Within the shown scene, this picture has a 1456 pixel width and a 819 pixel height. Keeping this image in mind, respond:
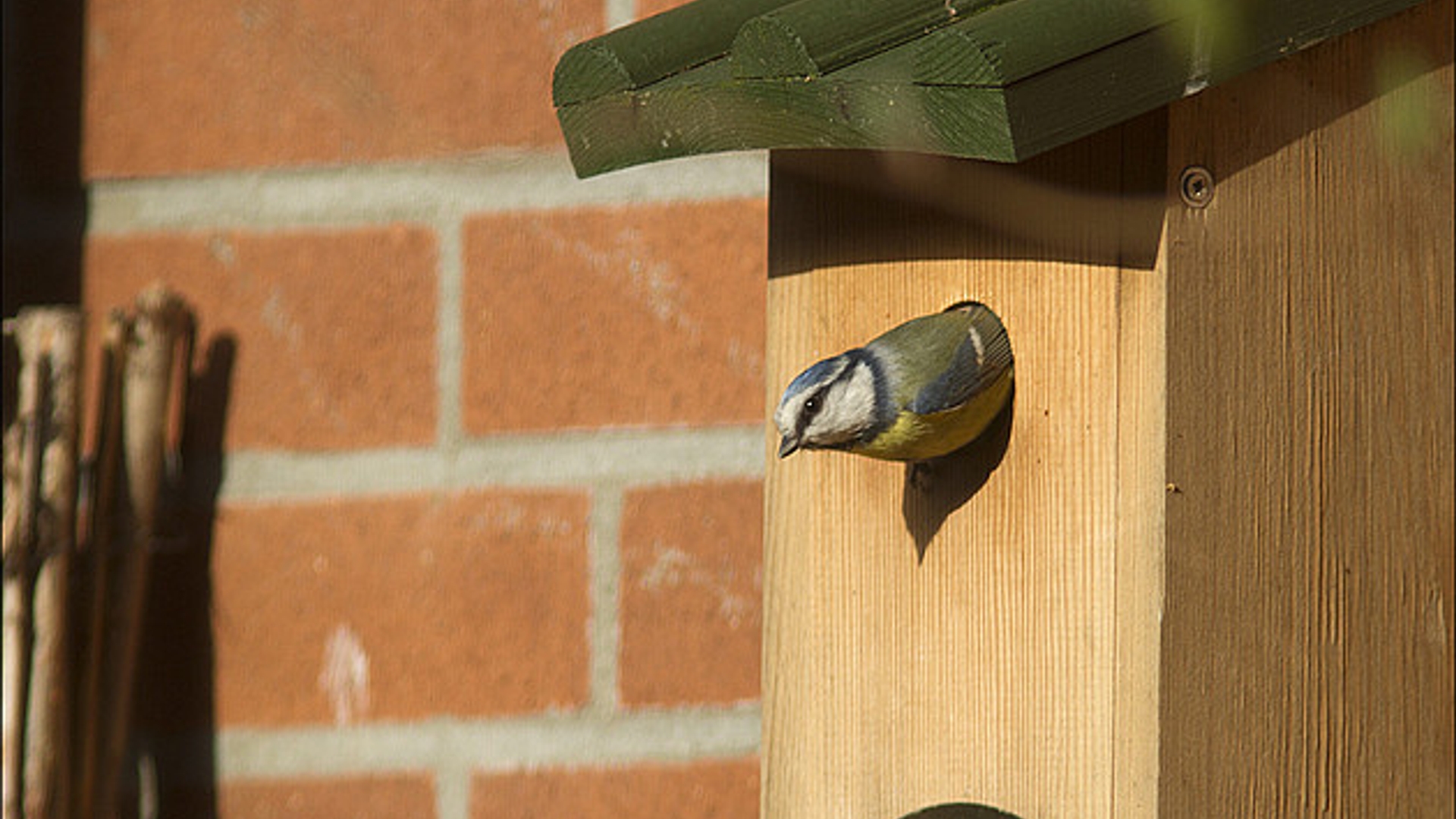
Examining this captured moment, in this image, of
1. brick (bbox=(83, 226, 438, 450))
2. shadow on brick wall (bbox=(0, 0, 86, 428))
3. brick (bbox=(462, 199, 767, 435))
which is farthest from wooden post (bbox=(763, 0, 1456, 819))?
shadow on brick wall (bbox=(0, 0, 86, 428))

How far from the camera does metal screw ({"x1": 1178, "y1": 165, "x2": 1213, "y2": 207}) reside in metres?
0.62

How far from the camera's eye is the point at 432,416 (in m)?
0.96

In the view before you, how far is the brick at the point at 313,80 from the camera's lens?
960mm

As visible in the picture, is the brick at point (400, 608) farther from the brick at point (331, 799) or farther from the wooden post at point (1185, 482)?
the wooden post at point (1185, 482)

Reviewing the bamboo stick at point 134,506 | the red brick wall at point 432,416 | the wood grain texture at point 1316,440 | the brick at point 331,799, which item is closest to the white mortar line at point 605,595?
the red brick wall at point 432,416

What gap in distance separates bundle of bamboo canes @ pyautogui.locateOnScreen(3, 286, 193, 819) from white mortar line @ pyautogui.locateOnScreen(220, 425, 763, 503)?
57 millimetres

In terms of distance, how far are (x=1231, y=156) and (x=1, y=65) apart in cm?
69

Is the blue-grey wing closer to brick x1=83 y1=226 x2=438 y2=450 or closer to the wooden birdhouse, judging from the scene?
the wooden birdhouse

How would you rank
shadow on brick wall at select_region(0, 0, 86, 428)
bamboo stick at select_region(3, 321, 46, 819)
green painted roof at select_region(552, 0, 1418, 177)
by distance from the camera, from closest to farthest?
green painted roof at select_region(552, 0, 1418, 177), bamboo stick at select_region(3, 321, 46, 819), shadow on brick wall at select_region(0, 0, 86, 428)

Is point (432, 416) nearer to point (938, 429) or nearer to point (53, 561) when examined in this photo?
point (53, 561)

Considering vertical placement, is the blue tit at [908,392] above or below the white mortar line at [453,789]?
above

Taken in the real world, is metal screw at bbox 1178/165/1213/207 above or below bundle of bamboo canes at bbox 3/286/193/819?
above

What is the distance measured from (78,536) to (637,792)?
1.02ft

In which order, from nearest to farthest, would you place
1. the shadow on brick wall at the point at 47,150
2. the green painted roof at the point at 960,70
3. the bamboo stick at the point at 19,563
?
the green painted roof at the point at 960,70, the bamboo stick at the point at 19,563, the shadow on brick wall at the point at 47,150
